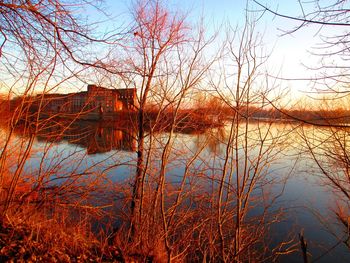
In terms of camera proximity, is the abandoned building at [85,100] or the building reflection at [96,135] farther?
the building reflection at [96,135]

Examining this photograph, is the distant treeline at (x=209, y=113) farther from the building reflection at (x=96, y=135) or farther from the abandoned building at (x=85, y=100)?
the building reflection at (x=96, y=135)

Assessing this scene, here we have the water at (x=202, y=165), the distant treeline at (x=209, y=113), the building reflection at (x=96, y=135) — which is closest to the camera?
the distant treeline at (x=209, y=113)

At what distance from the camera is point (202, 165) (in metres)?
6.44

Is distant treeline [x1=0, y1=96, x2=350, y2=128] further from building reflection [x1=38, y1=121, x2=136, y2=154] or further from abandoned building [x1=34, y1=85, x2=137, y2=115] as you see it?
building reflection [x1=38, y1=121, x2=136, y2=154]

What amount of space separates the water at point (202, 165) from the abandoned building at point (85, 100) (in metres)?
0.47

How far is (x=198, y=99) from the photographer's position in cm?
482

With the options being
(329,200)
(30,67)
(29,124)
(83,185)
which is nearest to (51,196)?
(83,185)

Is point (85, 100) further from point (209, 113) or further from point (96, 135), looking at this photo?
point (209, 113)

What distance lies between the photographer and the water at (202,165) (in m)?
4.61

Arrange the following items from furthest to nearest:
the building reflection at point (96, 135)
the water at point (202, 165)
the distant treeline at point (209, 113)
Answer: the building reflection at point (96, 135) → the water at point (202, 165) → the distant treeline at point (209, 113)

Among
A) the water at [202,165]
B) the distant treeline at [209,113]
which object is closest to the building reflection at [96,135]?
the water at [202,165]

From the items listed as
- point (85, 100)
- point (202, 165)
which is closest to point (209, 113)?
point (202, 165)

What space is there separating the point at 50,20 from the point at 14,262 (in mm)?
2930

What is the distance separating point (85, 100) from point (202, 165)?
3.52 metres
